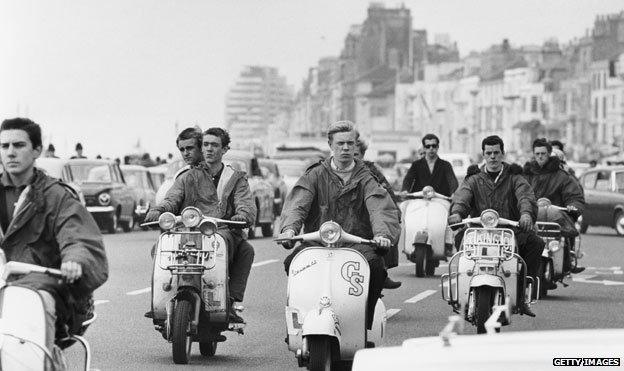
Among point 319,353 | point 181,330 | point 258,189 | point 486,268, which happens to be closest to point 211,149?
point 181,330

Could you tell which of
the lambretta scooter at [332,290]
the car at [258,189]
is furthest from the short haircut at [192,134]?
the car at [258,189]

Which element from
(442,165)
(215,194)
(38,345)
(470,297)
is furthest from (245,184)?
(442,165)

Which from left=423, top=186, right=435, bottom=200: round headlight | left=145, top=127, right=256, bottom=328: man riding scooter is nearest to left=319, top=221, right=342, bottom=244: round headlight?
left=145, top=127, right=256, bottom=328: man riding scooter

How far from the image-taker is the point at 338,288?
434 inches

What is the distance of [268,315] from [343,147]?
211 inches

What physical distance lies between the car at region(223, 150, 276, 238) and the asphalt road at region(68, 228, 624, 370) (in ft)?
21.9

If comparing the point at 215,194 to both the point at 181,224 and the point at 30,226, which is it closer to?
the point at 181,224

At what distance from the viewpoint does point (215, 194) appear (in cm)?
1301

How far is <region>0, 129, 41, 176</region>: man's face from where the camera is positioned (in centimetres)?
804

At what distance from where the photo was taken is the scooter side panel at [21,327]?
23.6 feet

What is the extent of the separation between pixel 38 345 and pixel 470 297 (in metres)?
7.16

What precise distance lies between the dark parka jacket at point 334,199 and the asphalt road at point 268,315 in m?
1.33

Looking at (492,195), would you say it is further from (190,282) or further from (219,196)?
(190,282)

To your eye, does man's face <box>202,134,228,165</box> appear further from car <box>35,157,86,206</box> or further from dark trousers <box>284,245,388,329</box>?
car <box>35,157,86,206</box>
